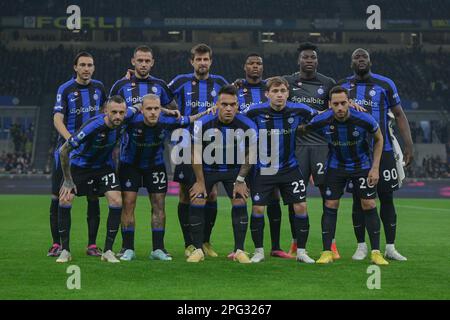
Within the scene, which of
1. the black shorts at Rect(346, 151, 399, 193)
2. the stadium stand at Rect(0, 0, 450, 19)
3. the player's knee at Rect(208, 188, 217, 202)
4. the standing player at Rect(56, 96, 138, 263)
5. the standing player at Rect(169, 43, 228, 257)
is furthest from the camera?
the stadium stand at Rect(0, 0, 450, 19)

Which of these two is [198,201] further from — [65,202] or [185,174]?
[65,202]

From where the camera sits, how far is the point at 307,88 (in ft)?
28.7

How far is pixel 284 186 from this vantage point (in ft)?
26.4

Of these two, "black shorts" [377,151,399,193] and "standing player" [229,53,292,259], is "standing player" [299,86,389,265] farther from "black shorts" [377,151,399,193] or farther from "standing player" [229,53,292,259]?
"standing player" [229,53,292,259]

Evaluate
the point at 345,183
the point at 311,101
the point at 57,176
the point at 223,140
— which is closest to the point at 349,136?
the point at 345,183

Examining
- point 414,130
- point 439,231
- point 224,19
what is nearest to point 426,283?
point 439,231

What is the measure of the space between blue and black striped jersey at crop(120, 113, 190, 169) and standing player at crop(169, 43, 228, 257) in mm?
333

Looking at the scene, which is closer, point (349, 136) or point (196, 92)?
point (349, 136)

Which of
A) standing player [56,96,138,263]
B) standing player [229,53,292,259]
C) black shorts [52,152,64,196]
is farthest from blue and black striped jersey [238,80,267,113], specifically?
black shorts [52,152,64,196]

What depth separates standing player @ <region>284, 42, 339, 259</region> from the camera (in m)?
8.60

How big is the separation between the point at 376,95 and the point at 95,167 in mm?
3030

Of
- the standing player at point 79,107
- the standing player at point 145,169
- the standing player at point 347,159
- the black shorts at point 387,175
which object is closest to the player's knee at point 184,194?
the standing player at point 145,169

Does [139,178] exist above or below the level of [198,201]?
above

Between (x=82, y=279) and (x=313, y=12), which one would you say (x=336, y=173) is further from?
(x=313, y=12)
